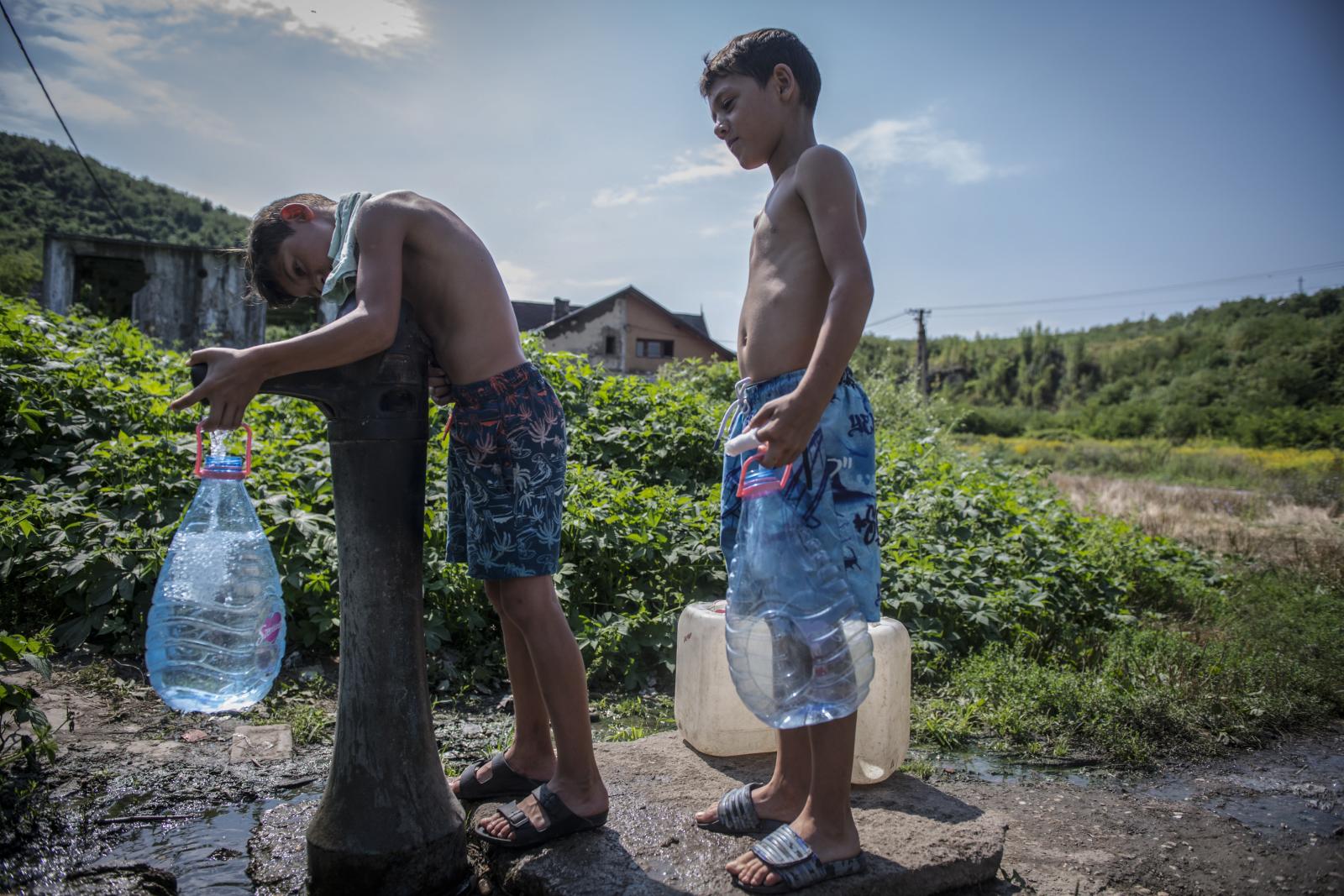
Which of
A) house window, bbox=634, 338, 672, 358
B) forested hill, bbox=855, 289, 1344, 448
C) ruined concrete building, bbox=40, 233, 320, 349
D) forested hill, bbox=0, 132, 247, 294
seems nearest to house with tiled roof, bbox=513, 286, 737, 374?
house window, bbox=634, 338, 672, 358

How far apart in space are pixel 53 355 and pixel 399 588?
Answer: 476 cm

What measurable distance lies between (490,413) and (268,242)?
0.67 metres

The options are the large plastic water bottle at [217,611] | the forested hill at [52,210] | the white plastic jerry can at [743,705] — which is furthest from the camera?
the forested hill at [52,210]

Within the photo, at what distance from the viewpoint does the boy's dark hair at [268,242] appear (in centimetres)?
194

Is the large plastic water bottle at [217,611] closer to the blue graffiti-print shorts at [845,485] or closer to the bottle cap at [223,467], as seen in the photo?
the bottle cap at [223,467]

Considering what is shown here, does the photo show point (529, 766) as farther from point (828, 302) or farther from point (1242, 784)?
point (1242, 784)

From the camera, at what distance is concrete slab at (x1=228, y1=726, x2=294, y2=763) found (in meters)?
2.61

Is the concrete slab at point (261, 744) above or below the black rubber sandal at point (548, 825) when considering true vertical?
below

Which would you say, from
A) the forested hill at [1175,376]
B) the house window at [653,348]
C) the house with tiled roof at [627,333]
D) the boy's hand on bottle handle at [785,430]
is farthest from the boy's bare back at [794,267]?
the house window at [653,348]

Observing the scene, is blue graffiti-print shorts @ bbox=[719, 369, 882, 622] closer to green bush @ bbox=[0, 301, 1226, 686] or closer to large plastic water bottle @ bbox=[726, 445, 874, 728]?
large plastic water bottle @ bbox=[726, 445, 874, 728]

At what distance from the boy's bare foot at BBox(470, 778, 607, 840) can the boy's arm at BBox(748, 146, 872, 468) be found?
90 centimetres

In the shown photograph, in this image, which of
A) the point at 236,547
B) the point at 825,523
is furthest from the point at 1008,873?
the point at 236,547

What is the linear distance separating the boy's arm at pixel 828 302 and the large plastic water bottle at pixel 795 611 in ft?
0.25

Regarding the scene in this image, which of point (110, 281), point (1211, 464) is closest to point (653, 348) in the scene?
point (1211, 464)
